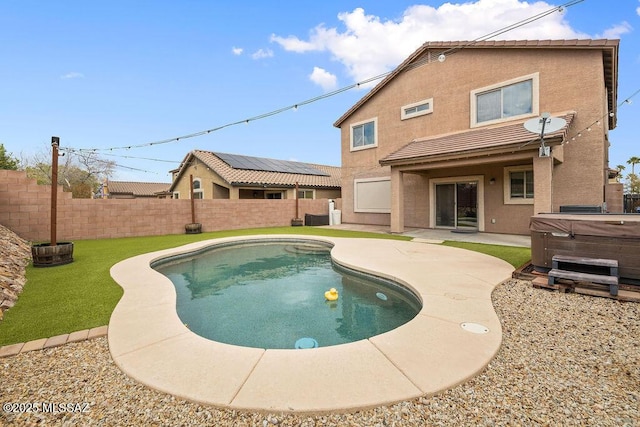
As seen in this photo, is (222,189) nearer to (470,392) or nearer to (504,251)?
(504,251)

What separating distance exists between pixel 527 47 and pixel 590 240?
29.1 ft

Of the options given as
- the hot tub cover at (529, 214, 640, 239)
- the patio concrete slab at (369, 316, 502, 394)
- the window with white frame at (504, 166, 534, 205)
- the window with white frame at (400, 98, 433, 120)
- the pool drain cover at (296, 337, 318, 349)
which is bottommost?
the pool drain cover at (296, 337, 318, 349)

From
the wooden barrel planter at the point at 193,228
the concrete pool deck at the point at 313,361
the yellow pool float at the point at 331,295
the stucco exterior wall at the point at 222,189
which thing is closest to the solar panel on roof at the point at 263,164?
the stucco exterior wall at the point at 222,189

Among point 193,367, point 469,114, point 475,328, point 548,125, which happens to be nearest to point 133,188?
point 469,114

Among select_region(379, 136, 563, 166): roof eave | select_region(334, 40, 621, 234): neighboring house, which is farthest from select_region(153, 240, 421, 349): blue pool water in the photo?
select_region(334, 40, 621, 234): neighboring house

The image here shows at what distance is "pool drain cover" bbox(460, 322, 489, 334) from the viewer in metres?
3.15

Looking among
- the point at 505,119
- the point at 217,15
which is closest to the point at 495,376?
the point at 505,119

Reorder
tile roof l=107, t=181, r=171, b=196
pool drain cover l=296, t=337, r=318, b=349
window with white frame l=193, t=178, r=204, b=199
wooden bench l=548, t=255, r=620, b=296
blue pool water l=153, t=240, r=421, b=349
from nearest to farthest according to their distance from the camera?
pool drain cover l=296, t=337, r=318, b=349
blue pool water l=153, t=240, r=421, b=349
wooden bench l=548, t=255, r=620, b=296
window with white frame l=193, t=178, r=204, b=199
tile roof l=107, t=181, r=171, b=196

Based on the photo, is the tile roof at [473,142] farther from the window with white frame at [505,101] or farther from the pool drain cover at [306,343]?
the pool drain cover at [306,343]

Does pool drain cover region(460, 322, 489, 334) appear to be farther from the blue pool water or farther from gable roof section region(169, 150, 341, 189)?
gable roof section region(169, 150, 341, 189)

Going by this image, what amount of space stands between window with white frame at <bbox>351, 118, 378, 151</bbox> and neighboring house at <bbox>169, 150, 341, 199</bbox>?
Answer: 4.98 meters

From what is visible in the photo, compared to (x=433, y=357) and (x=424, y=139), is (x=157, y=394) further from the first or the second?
(x=424, y=139)

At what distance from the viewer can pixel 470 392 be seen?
2203 millimetres

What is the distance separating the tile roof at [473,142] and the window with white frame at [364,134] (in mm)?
2546
